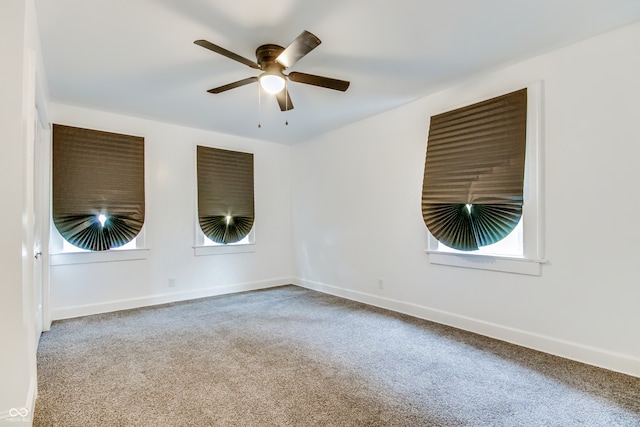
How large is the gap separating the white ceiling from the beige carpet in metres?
2.52

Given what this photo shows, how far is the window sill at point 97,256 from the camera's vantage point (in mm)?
3844

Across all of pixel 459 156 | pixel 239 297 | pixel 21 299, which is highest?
pixel 459 156

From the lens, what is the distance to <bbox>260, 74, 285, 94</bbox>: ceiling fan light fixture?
102 inches

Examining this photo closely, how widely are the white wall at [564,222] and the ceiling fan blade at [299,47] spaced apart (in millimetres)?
1967

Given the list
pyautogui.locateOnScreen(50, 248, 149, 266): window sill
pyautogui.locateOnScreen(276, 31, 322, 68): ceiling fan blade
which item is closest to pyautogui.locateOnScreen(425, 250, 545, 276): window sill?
pyautogui.locateOnScreen(276, 31, 322, 68): ceiling fan blade

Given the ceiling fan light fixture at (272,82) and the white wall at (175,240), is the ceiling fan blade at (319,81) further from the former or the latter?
the white wall at (175,240)

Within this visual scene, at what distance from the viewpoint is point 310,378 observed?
7.83 feet

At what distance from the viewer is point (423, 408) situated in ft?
6.56

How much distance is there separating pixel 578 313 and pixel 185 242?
4.56 m

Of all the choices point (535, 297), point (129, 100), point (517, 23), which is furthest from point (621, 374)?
point (129, 100)

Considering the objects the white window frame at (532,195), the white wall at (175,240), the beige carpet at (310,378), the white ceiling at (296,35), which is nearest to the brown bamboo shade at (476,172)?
the white window frame at (532,195)

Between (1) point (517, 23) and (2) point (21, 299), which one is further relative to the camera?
(1) point (517, 23)

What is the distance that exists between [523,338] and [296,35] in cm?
318

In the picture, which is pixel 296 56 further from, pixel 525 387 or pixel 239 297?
pixel 239 297
